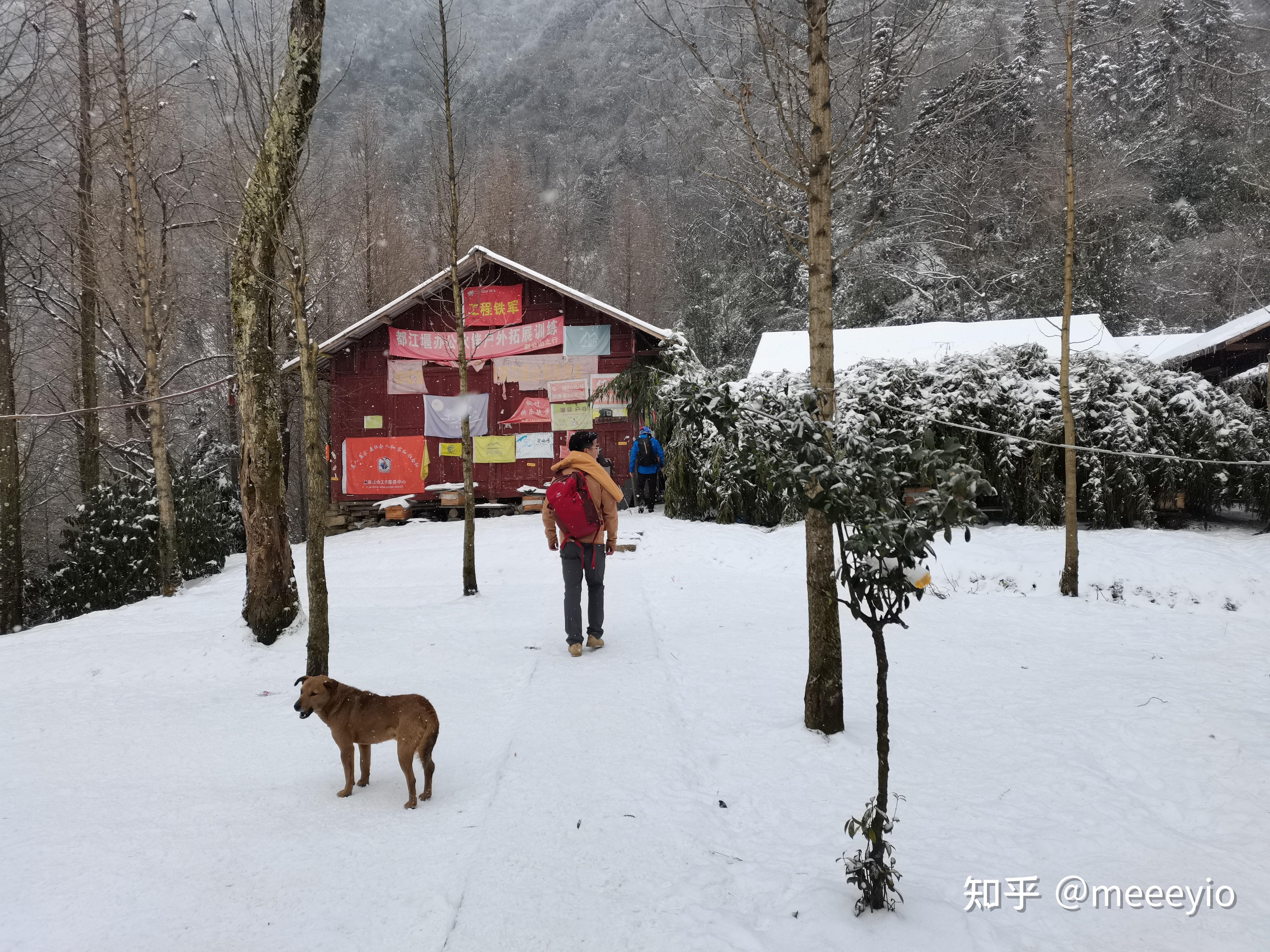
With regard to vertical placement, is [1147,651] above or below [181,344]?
below

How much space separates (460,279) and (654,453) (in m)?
6.02

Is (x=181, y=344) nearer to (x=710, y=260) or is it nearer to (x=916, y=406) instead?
(x=710, y=260)

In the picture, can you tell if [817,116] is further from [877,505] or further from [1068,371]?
[1068,371]

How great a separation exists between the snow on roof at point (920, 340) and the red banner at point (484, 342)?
4.84 m

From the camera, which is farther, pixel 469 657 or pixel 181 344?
pixel 181 344

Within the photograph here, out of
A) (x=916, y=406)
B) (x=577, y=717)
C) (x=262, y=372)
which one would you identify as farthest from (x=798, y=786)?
(x=916, y=406)

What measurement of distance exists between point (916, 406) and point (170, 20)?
12603mm

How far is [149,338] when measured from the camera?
32.2 ft

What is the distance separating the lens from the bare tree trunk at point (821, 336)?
412cm

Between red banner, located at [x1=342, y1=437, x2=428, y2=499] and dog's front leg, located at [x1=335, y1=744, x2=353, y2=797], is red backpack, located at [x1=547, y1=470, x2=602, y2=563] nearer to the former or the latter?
dog's front leg, located at [x1=335, y1=744, x2=353, y2=797]

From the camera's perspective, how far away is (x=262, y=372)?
6.33 meters

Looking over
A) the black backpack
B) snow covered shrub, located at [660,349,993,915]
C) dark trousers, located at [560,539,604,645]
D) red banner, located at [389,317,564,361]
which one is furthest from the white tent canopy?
snow covered shrub, located at [660,349,993,915]

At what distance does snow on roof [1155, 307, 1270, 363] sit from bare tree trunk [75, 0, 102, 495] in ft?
56.1

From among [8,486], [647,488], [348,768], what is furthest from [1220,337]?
[8,486]
